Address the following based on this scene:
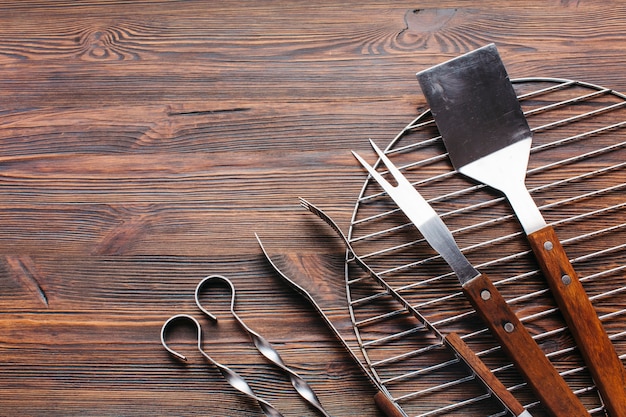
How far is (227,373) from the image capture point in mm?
699

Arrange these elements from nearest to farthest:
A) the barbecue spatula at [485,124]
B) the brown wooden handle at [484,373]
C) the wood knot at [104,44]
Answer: the brown wooden handle at [484,373] < the barbecue spatula at [485,124] < the wood knot at [104,44]

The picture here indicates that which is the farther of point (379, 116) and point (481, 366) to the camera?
point (379, 116)

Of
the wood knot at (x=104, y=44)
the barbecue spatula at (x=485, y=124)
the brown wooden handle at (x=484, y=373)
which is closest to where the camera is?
the brown wooden handle at (x=484, y=373)

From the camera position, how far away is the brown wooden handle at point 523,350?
613mm

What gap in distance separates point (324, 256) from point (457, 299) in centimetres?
16

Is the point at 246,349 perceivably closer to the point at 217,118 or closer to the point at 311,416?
the point at 311,416

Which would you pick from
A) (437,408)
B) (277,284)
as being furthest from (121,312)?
(437,408)

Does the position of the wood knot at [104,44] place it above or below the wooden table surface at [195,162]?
above

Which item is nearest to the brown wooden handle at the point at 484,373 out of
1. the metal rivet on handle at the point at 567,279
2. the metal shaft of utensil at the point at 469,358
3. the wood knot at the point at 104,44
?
the metal shaft of utensil at the point at 469,358

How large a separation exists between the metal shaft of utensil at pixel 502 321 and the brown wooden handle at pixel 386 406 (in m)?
0.13

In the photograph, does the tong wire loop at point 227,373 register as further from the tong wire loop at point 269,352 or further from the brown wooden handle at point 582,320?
the brown wooden handle at point 582,320

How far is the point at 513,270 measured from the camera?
2.32ft

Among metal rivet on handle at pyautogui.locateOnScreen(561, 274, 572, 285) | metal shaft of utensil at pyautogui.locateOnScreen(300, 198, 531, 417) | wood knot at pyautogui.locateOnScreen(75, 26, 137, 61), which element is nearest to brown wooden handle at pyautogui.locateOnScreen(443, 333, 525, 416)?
metal shaft of utensil at pyautogui.locateOnScreen(300, 198, 531, 417)

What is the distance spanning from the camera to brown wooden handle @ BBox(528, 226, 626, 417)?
0.62 meters
